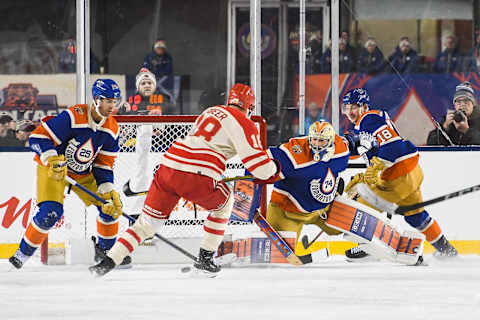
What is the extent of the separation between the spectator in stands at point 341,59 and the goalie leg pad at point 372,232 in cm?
106

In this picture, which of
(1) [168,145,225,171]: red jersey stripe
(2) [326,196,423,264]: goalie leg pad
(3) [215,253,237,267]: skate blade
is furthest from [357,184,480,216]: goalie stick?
(1) [168,145,225,171]: red jersey stripe

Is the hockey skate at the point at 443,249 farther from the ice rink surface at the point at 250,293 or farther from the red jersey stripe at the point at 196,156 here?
the red jersey stripe at the point at 196,156

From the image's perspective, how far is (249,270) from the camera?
368cm

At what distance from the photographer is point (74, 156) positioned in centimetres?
361

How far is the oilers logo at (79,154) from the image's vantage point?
358cm

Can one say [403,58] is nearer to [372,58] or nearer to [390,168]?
[372,58]

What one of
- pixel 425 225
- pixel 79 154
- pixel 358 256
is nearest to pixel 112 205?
pixel 79 154

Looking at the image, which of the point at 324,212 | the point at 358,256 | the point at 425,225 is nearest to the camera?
the point at 324,212

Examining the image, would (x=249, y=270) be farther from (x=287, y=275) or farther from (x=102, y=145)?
(x=102, y=145)

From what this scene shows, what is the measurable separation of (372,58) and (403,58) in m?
0.19

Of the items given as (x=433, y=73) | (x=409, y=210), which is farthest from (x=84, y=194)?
(x=433, y=73)

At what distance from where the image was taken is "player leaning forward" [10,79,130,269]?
3479mm

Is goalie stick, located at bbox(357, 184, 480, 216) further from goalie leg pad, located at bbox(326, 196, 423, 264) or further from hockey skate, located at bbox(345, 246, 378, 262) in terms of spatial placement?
hockey skate, located at bbox(345, 246, 378, 262)

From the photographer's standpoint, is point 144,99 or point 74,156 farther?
point 144,99
